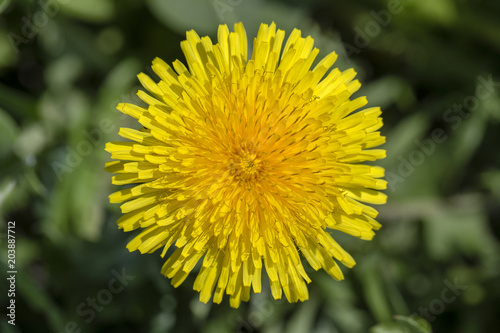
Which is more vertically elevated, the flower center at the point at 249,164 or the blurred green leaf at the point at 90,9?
the blurred green leaf at the point at 90,9

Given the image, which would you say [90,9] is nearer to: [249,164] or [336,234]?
[249,164]

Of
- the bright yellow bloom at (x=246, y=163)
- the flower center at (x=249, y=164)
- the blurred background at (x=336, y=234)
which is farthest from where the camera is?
the blurred background at (x=336, y=234)

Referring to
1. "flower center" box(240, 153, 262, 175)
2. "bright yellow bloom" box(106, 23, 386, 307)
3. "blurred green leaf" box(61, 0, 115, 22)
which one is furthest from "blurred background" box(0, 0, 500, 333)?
"flower center" box(240, 153, 262, 175)

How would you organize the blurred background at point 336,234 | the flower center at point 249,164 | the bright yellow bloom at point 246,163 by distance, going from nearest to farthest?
the bright yellow bloom at point 246,163
the flower center at point 249,164
the blurred background at point 336,234

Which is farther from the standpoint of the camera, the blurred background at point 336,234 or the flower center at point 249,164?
the blurred background at point 336,234

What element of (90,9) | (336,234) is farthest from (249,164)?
(90,9)

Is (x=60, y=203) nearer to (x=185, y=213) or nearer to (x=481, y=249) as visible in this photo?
(x=185, y=213)

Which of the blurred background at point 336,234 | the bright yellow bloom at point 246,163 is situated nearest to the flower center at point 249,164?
the bright yellow bloom at point 246,163

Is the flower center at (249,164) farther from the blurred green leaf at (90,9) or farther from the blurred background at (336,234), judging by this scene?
the blurred green leaf at (90,9)
